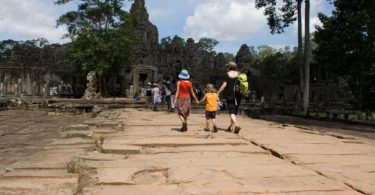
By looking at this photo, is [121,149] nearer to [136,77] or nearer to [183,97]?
[183,97]

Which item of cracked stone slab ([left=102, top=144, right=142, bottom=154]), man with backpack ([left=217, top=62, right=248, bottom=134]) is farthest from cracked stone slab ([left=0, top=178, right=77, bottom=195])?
man with backpack ([left=217, top=62, right=248, bottom=134])

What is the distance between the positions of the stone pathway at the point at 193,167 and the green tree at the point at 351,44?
656 inches

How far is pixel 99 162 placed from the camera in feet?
19.2

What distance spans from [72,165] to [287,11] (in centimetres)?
1993

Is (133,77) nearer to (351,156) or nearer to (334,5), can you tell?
(334,5)

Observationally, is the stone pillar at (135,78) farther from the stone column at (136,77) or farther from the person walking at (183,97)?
the person walking at (183,97)

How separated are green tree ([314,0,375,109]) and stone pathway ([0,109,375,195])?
1666cm

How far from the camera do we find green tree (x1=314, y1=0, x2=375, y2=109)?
23.5 m

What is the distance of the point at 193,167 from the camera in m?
5.62

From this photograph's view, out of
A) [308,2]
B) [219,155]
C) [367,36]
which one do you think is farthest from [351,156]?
[367,36]

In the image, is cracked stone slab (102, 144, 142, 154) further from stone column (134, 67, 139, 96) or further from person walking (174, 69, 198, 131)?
stone column (134, 67, 139, 96)

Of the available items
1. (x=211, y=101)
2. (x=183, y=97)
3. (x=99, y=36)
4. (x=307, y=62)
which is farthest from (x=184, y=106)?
(x=99, y=36)

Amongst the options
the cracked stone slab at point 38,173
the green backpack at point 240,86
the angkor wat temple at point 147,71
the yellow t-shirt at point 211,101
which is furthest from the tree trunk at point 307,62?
the cracked stone slab at point 38,173

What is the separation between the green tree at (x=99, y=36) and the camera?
34281 millimetres
